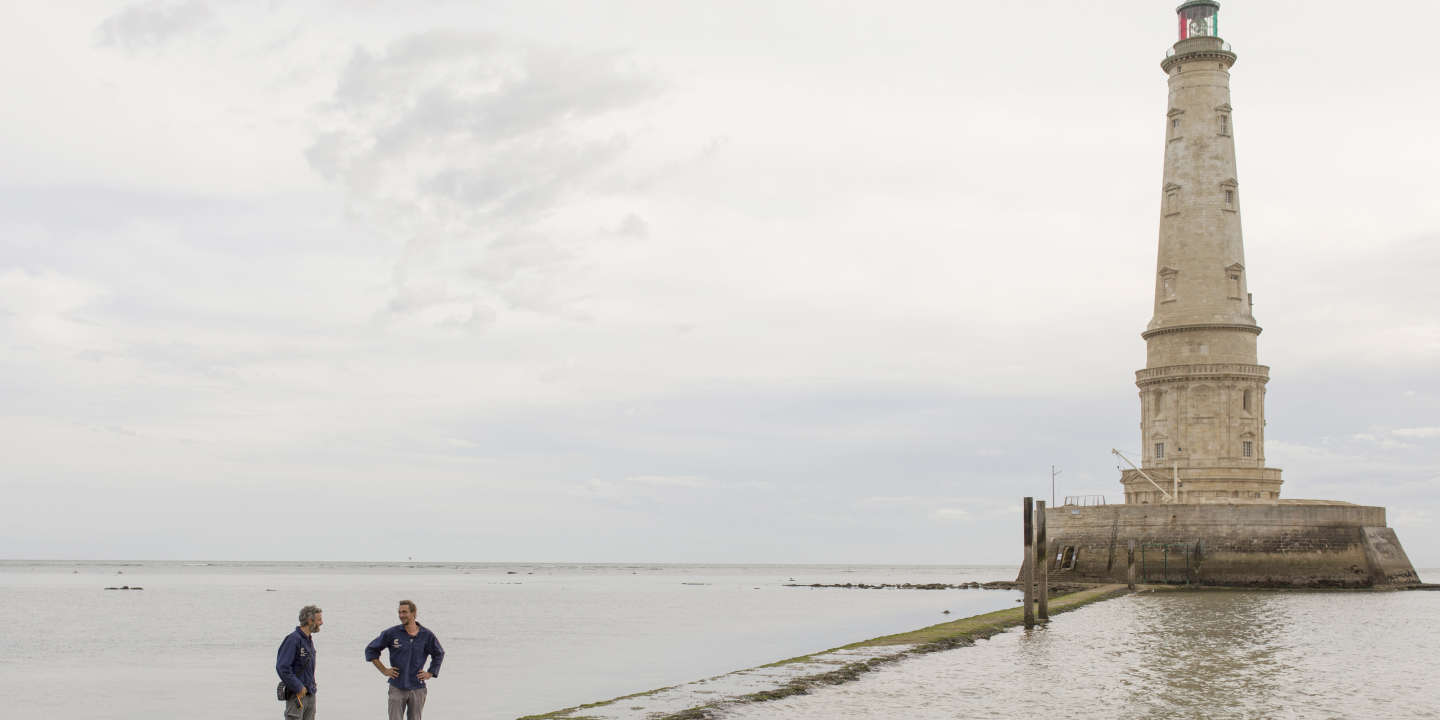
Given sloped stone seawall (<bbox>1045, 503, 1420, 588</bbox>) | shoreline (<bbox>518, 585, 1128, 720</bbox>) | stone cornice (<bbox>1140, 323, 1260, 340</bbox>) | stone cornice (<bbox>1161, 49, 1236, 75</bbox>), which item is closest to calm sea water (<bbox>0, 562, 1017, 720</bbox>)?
shoreline (<bbox>518, 585, 1128, 720</bbox>)

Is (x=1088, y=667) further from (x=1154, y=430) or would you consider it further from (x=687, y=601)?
(x=687, y=601)

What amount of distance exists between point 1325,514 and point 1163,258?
14.1 meters

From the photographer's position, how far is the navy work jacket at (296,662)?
12391 millimetres

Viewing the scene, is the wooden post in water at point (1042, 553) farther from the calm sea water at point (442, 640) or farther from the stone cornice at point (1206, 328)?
the stone cornice at point (1206, 328)

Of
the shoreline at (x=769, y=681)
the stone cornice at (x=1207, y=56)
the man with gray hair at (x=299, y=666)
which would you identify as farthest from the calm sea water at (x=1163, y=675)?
the stone cornice at (x=1207, y=56)

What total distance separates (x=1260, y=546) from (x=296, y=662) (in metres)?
49.6

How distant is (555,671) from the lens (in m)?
33.4

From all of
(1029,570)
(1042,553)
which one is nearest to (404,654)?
(1029,570)

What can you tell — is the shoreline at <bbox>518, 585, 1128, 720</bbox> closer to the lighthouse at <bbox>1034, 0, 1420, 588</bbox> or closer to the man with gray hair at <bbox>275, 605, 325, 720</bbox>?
the man with gray hair at <bbox>275, 605, 325, 720</bbox>

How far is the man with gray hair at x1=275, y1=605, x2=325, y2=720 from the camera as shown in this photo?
12.4 metres

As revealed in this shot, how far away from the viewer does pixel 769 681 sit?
19.6 metres

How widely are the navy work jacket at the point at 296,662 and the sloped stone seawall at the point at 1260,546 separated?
43739 millimetres


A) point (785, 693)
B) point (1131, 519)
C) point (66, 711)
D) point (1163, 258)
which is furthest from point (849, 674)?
point (1163, 258)

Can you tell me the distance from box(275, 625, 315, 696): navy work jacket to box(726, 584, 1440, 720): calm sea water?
5.65m
